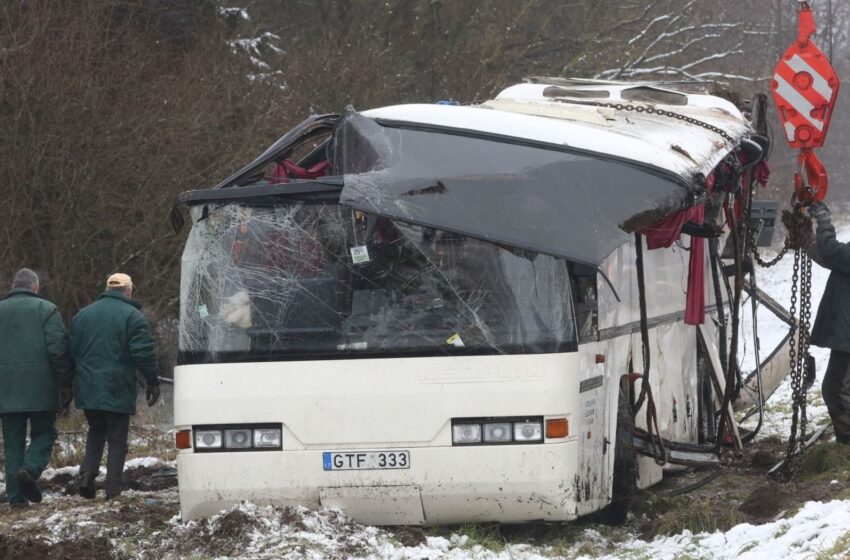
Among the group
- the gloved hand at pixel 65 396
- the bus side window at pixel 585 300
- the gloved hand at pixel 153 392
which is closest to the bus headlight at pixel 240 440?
the bus side window at pixel 585 300

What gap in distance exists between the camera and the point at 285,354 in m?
8.32

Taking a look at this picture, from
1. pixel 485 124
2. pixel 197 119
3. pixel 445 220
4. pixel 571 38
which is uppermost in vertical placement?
pixel 571 38

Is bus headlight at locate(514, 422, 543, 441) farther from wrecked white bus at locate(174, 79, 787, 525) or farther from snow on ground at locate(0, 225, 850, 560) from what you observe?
snow on ground at locate(0, 225, 850, 560)

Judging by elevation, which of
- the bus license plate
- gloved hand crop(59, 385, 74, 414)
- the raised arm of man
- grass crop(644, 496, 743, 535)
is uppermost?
the raised arm of man

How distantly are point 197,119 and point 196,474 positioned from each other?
13.2 m

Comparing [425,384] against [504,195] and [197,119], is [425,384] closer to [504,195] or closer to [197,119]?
[504,195]

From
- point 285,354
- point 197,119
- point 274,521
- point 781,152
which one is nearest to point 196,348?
point 285,354

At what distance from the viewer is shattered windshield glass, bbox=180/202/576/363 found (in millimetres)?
8234

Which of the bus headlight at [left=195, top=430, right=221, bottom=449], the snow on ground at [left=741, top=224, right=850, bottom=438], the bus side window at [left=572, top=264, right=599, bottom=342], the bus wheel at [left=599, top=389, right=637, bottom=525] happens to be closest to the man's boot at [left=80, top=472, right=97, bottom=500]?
the bus headlight at [left=195, top=430, right=221, bottom=449]

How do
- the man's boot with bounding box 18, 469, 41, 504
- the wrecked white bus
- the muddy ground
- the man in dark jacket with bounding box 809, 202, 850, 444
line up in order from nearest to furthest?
A: the muddy ground < the wrecked white bus < the man's boot with bounding box 18, 469, 41, 504 < the man in dark jacket with bounding box 809, 202, 850, 444

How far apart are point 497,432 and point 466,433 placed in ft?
0.56

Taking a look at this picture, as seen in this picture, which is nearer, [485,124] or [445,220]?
[445,220]

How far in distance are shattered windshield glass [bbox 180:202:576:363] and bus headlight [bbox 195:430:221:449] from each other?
0.40 meters

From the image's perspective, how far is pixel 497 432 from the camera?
8.19 m
